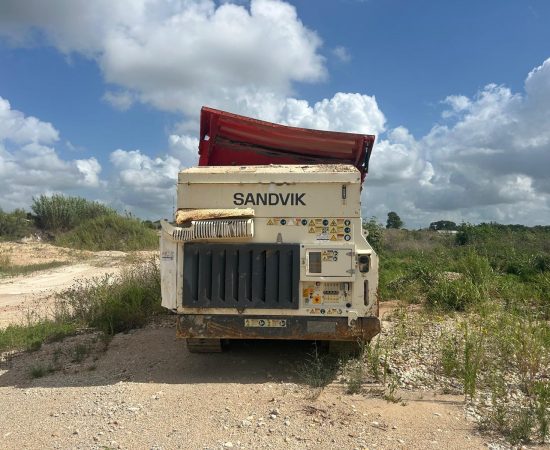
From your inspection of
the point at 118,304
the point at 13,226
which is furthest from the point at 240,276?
the point at 13,226

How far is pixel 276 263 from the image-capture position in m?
5.70

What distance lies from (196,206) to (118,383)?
2.09 metres

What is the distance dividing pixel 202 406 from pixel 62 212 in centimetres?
3451

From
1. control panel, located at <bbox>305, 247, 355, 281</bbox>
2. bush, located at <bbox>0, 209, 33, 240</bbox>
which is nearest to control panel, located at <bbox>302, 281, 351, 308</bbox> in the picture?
control panel, located at <bbox>305, 247, 355, 281</bbox>

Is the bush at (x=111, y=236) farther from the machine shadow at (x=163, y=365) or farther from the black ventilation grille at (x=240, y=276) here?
the black ventilation grille at (x=240, y=276)

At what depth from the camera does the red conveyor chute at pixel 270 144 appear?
703 centimetres

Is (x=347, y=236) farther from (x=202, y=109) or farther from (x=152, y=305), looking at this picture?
(x=152, y=305)

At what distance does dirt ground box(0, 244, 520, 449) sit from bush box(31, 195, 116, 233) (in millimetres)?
31117

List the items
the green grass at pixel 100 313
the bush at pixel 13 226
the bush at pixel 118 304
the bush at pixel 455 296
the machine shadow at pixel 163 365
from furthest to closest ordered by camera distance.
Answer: the bush at pixel 13 226, the bush at pixel 455 296, the bush at pixel 118 304, the green grass at pixel 100 313, the machine shadow at pixel 163 365

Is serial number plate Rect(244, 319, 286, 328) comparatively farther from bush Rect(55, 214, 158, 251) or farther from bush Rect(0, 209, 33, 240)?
bush Rect(0, 209, 33, 240)

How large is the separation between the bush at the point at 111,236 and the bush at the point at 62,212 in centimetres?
292

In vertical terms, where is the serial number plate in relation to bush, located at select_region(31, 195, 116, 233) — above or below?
below

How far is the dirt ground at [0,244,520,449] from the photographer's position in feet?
14.0

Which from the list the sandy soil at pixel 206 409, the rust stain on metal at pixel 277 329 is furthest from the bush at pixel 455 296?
the rust stain on metal at pixel 277 329
